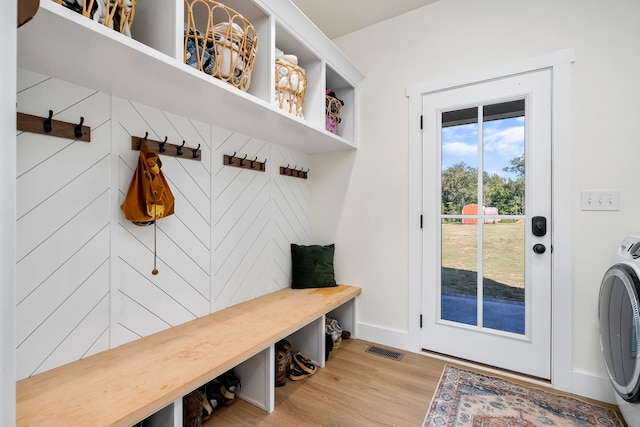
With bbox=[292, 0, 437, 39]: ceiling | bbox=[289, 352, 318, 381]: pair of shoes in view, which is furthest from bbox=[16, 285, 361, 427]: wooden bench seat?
bbox=[292, 0, 437, 39]: ceiling

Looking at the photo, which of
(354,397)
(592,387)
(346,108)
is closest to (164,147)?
(346,108)

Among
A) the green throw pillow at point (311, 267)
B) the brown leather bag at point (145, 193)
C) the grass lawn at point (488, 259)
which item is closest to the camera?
the brown leather bag at point (145, 193)

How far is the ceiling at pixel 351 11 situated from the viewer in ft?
7.11

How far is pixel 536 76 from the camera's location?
1.86m

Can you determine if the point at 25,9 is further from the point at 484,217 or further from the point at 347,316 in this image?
the point at 347,316

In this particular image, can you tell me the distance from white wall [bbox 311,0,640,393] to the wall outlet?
0.03 meters

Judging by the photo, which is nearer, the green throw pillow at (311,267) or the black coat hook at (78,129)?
the black coat hook at (78,129)

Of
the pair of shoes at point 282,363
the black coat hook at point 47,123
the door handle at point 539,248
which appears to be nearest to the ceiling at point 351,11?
the black coat hook at point 47,123

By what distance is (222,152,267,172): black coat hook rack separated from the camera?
6.35 ft

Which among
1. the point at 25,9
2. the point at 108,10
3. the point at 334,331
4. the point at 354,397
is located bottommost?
the point at 354,397

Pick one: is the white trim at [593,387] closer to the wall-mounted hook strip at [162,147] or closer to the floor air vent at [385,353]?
the floor air vent at [385,353]

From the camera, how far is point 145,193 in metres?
1.38

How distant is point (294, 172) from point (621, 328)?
2171 millimetres

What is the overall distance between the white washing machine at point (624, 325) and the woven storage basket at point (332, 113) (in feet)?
6.05
